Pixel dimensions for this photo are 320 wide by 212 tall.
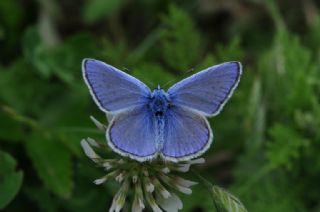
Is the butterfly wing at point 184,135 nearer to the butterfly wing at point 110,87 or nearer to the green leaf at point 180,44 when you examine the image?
the butterfly wing at point 110,87

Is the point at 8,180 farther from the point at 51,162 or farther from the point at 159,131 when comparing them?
the point at 159,131

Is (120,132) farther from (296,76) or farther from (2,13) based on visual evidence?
(2,13)

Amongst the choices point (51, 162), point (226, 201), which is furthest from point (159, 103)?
point (51, 162)

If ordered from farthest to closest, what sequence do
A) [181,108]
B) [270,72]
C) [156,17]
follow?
[156,17] < [270,72] < [181,108]

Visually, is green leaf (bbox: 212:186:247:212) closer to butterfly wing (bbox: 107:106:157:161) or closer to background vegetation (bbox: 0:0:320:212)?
butterfly wing (bbox: 107:106:157:161)

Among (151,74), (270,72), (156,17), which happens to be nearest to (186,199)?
(151,74)

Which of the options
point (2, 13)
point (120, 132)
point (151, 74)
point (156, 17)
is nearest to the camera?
point (120, 132)
